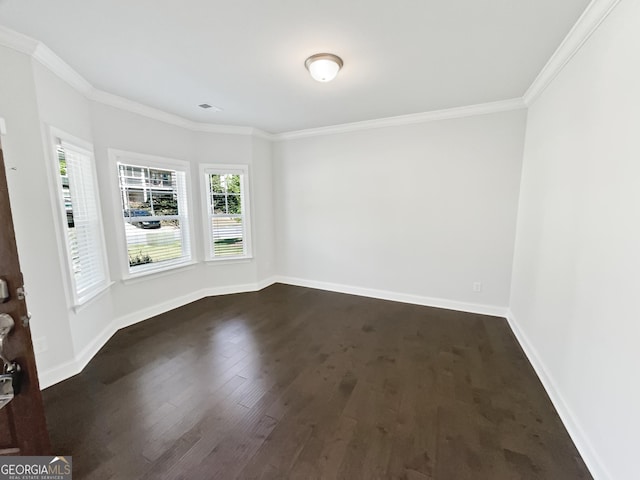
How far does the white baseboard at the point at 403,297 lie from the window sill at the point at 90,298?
272 cm

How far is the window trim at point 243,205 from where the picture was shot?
4.17 metres

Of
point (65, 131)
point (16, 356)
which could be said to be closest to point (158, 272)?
point (65, 131)

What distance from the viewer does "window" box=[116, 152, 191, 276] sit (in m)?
3.34

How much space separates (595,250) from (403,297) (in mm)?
2654

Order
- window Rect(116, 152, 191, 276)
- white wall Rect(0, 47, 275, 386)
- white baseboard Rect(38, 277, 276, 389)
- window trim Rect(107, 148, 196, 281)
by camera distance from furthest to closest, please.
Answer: window Rect(116, 152, 191, 276) → window trim Rect(107, 148, 196, 281) → white baseboard Rect(38, 277, 276, 389) → white wall Rect(0, 47, 275, 386)

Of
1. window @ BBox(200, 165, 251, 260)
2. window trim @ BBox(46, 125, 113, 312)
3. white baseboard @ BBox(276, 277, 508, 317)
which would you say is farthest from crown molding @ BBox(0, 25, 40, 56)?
white baseboard @ BBox(276, 277, 508, 317)

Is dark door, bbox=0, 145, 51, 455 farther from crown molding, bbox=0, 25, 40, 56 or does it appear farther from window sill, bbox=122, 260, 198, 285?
window sill, bbox=122, 260, 198, 285

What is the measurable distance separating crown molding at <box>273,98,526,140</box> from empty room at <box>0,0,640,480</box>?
23 millimetres

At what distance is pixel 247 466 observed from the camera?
1553mm

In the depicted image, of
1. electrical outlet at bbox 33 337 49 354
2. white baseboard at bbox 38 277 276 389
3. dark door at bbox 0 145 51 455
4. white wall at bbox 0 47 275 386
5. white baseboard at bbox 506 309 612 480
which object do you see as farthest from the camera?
white baseboard at bbox 38 277 276 389

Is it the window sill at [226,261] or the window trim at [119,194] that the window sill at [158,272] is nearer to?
the window trim at [119,194]

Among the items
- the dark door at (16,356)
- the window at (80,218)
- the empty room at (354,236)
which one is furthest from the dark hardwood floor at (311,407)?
the window at (80,218)

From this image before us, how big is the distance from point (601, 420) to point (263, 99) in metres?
3.83

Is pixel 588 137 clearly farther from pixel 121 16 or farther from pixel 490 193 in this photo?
pixel 121 16
